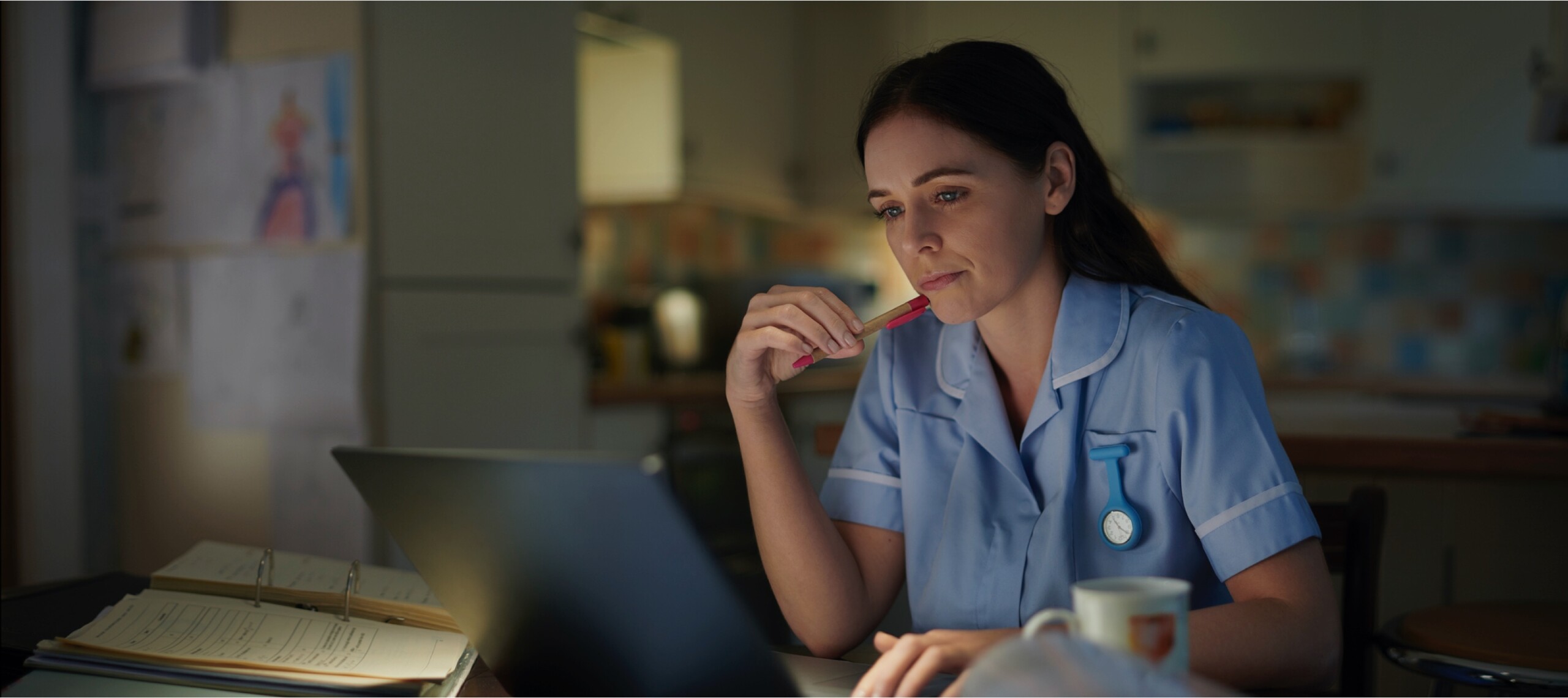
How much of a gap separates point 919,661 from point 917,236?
0.46 m

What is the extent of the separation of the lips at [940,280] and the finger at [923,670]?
1.46ft

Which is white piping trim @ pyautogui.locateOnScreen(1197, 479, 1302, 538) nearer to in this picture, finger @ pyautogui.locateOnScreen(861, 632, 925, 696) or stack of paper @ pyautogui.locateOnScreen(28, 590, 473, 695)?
finger @ pyautogui.locateOnScreen(861, 632, 925, 696)

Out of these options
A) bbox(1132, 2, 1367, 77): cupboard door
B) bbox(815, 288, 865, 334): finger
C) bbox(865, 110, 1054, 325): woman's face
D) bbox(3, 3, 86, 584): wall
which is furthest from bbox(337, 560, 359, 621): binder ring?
bbox(1132, 2, 1367, 77): cupboard door

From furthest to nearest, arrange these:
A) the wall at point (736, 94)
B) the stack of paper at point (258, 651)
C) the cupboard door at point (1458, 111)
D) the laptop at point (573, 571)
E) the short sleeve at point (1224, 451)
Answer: the cupboard door at point (1458, 111) < the wall at point (736, 94) < the short sleeve at point (1224, 451) < the stack of paper at point (258, 651) < the laptop at point (573, 571)

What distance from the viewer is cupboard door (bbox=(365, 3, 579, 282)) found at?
7.34 ft

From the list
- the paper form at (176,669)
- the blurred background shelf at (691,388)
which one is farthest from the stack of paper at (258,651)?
the blurred background shelf at (691,388)

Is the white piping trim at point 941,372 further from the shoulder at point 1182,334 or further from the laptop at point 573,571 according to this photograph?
the laptop at point 573,571

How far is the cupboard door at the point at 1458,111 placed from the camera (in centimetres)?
375

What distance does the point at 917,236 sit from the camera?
3.54 ft

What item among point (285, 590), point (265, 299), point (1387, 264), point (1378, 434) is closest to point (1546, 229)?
point (1387, 264)

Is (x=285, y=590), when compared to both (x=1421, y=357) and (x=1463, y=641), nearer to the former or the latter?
(x=1463, y=641)

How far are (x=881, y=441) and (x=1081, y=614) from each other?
0.62m

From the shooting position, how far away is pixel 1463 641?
123 centimetres

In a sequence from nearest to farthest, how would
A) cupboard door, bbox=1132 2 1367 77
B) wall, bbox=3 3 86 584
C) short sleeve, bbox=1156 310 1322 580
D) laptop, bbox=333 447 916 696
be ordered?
laptop, bbox=333 447 916 696 → short sleeve, bbox=1156 310 1322 580 → wall, bbox=3 3 86 584 → cupboard door, bbox=1132 2 1367 77
